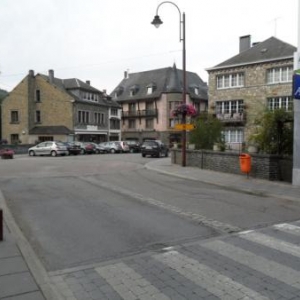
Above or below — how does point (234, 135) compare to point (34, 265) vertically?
above

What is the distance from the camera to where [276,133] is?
16.5m

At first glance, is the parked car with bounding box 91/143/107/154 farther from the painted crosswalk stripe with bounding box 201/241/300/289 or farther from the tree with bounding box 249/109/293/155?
the painted crosswalk stripe with bounding box 201/241/300/289

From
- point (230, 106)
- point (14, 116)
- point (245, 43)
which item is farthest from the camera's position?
point (14, 116)

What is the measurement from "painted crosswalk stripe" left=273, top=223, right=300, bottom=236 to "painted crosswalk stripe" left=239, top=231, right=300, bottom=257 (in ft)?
2.32

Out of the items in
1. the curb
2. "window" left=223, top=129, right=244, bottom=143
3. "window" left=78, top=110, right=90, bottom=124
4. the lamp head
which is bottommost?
the curb

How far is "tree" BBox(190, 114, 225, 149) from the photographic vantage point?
74.4 feet

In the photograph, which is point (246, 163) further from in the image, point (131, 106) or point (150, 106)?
point (131, 106)

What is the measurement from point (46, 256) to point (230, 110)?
1611 inches

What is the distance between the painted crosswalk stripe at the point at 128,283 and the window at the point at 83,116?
5243cm

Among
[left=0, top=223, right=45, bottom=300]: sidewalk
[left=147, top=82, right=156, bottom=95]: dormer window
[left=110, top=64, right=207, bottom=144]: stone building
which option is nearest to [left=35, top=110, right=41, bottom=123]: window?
[left=110, top=64, right=207, bottom=144]: stone building

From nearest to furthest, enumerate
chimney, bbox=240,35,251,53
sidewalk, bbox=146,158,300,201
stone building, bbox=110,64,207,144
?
1. sidewalk, bbox=146,158,300,201
2. chimney, bbox=240,35,251,53
3. stone building, bbox=110,64,207,144

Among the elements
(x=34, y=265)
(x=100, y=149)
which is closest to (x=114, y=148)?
(x=100, y=149)

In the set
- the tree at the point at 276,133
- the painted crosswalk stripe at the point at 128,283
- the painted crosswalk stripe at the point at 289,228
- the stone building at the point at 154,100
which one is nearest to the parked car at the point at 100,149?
the stone building at the point at 154,100

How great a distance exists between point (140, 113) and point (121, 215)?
60446 millimetres
